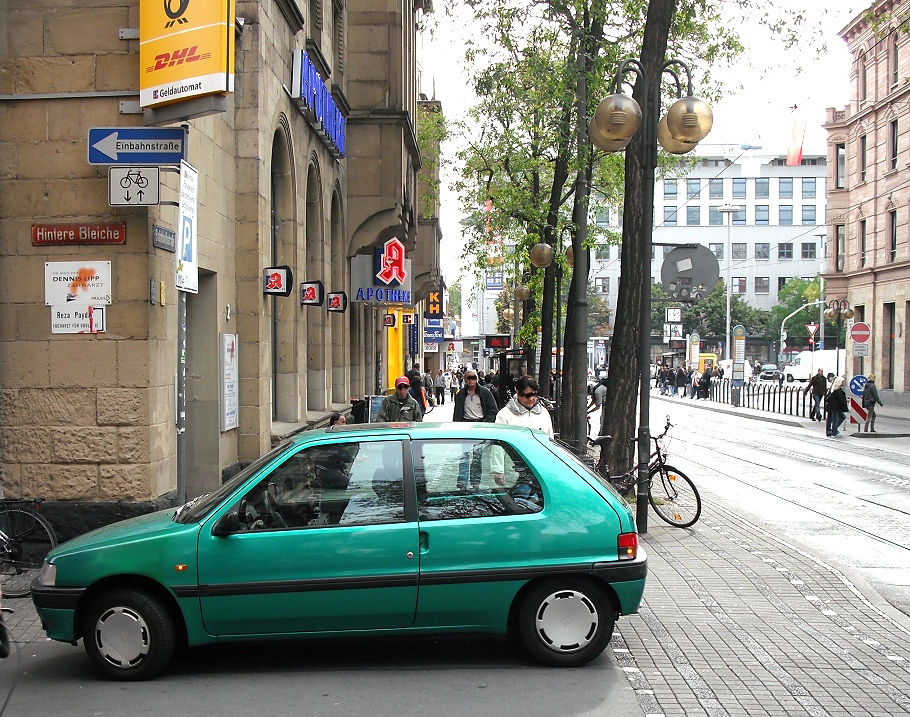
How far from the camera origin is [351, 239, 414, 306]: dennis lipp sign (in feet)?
70.9

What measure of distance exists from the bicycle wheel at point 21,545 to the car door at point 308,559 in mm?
3253

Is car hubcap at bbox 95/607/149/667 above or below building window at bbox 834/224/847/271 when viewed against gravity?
below

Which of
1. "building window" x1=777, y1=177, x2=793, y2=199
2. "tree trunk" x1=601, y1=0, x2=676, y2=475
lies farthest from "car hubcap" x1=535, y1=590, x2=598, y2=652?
"building window" x1=777, y1=177, x2=793, y2=199

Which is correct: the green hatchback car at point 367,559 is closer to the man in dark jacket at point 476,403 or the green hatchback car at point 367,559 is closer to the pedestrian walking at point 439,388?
the man in dark jacket at point 476,403

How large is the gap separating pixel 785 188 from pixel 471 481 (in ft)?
328

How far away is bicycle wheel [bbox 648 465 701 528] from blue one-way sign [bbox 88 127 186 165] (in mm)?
6317

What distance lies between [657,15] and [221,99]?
20.6ft

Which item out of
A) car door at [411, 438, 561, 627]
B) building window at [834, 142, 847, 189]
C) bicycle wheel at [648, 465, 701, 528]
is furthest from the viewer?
building window at [834, 142, 847, 189]

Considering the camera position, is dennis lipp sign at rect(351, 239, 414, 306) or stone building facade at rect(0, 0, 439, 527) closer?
stone building facade at rect(0, 0, 439, 527)

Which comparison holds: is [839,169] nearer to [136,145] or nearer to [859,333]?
[859,333]

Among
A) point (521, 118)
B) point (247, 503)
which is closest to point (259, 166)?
point (247, 503)

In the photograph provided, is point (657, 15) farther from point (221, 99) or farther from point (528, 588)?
point (528, 588)

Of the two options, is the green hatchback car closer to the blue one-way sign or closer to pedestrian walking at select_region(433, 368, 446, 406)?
the blue one-way sign

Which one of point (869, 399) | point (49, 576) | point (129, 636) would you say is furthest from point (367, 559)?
point (869, 399)
